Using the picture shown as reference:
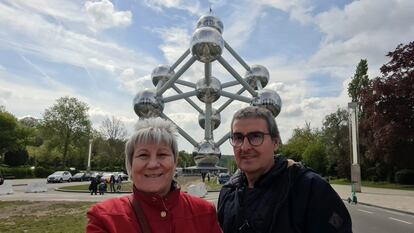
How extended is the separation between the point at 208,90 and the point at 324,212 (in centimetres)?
2710

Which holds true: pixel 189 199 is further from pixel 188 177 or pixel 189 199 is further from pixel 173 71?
pixel 188 177

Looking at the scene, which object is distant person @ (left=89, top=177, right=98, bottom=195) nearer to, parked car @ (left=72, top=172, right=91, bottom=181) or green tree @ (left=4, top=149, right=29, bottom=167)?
parked car @ (left=72, top=172, right=91, bottom=181)

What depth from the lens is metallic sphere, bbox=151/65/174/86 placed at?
3231 cm

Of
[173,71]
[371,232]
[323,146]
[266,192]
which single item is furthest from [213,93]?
[323,146]

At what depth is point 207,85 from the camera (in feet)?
97.6

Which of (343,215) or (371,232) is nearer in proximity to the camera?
(343,215)

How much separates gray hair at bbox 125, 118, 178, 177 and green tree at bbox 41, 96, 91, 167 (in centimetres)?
6515

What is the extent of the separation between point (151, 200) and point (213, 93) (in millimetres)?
27447

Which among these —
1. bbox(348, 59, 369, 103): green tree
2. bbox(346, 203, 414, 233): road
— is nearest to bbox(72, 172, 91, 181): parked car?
bbox(348, 59, 369, 103): green tree

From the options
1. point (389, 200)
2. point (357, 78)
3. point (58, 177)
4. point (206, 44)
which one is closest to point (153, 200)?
point (206, 44)

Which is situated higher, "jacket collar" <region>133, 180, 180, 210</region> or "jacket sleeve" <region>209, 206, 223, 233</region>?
"jacket collar" <region>133, 180, 180, 210</region>

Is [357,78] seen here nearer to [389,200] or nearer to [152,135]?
[389,200]

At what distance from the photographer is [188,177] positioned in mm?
46719

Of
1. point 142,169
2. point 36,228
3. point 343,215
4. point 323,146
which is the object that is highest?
point 323,146
